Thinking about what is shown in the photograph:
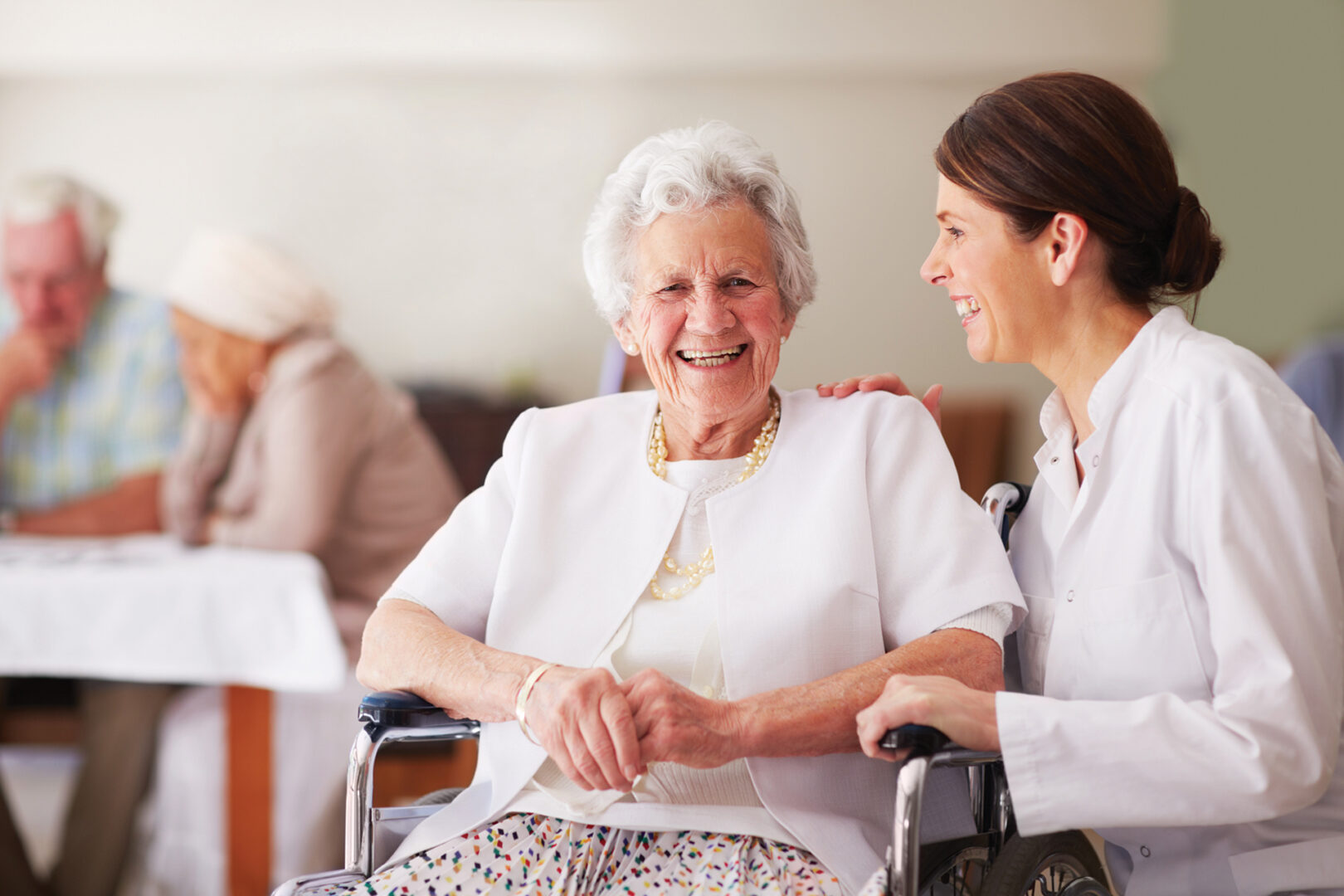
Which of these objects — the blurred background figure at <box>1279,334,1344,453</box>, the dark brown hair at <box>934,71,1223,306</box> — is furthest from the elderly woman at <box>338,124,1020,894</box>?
the blurred background figure at <box>1279,334,1344,453</box>

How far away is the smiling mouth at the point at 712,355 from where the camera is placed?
1.58 metres

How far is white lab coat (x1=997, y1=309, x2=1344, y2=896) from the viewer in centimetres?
118

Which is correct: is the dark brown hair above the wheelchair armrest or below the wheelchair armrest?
above

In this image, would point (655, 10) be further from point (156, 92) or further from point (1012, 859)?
point (1012, 859)

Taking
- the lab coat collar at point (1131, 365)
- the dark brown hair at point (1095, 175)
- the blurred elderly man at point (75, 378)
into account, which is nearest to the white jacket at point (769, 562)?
the lab coat collar at point (1131, 365)

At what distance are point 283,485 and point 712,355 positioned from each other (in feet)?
7.56

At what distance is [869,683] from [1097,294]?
0.62m

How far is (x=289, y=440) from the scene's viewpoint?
3.49 m

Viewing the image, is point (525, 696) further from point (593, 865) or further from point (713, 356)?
point (713, 356)

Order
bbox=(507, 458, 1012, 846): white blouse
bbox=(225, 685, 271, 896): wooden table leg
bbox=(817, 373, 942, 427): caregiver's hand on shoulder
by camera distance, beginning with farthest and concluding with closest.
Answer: bbox=(225, 685, 271, 896): wooden table leg < bbox=(817, 373, 942, 427): caregiver's hand on shoulder < bbox=(507, 458, 1012, 846): white blouse

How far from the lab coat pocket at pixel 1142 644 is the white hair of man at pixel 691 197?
0.62m

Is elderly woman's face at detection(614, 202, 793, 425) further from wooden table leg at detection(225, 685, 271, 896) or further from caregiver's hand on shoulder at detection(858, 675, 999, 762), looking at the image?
wooden table leg at detection(225, 685, 271, 896)

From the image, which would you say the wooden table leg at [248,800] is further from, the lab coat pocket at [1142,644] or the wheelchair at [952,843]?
the lab coat pocket at [1142,644]

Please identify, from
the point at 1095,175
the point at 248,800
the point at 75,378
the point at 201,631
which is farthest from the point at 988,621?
the point at 75,378
